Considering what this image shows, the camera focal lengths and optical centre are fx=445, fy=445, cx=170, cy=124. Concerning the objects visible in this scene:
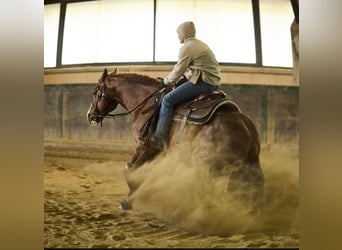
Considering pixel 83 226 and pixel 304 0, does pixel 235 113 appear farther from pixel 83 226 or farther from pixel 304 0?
pixel 83 226

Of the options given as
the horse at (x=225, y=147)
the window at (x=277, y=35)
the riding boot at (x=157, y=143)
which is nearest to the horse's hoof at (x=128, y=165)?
the horse at (x=225, y=147)

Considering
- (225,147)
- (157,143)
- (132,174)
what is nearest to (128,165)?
(132,174)

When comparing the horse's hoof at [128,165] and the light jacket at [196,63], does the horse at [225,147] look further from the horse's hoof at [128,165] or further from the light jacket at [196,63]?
the light jacket at [196,63]

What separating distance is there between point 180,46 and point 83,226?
2.75ft

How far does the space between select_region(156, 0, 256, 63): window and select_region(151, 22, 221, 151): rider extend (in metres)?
0.03

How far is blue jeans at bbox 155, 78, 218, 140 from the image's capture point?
1.81m

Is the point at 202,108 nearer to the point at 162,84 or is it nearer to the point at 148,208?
the point at 162,84

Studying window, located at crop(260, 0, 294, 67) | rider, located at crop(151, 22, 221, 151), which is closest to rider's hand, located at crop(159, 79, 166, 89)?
rider, located at crop(151, 22, 221, 151)

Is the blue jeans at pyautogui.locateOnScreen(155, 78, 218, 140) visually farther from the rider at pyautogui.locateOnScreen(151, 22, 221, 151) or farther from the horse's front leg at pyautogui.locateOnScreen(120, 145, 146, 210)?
the horse's front leg at pyautogui.locateOnScreen(120, 145, 146, 210)

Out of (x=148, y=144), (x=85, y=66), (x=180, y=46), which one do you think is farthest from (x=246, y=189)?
(x=85, y=66)

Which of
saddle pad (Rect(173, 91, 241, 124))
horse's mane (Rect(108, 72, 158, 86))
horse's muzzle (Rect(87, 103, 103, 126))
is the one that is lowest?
horse's muzzle (Rect(87, 103, 103, 126))

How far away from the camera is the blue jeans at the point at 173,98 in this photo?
5.95 ft

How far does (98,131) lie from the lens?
1847 mm

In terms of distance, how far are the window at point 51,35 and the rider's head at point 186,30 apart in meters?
0.52
